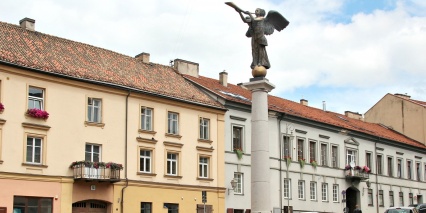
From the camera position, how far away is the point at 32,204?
1323 inches

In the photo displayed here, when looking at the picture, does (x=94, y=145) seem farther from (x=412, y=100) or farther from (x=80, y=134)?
(x=412, y=100)

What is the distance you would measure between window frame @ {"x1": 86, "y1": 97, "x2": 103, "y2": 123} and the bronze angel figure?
13.6 metres

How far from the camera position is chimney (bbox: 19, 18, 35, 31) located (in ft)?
127

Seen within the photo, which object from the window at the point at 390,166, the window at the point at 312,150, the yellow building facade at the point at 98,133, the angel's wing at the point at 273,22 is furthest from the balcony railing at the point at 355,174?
the angel's wing at the point at 273,22

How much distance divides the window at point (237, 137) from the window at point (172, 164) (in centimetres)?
530

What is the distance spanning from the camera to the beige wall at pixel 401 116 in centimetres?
6844

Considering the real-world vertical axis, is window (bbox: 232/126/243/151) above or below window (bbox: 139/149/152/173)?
above

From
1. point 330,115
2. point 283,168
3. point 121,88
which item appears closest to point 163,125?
point 121,88

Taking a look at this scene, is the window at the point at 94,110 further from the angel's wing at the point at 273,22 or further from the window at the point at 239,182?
the angel's wing at the point at 273,22

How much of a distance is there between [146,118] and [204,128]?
483 cm

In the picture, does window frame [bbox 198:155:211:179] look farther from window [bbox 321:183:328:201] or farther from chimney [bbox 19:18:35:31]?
window [bbox 321:183:328:201]

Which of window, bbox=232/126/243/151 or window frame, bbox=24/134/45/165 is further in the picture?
window, bbox=232/126/243/151

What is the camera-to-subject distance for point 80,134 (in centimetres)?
3606

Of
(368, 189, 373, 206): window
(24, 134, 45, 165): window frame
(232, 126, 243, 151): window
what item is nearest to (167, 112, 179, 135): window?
(232, 126, 243, 151): window
